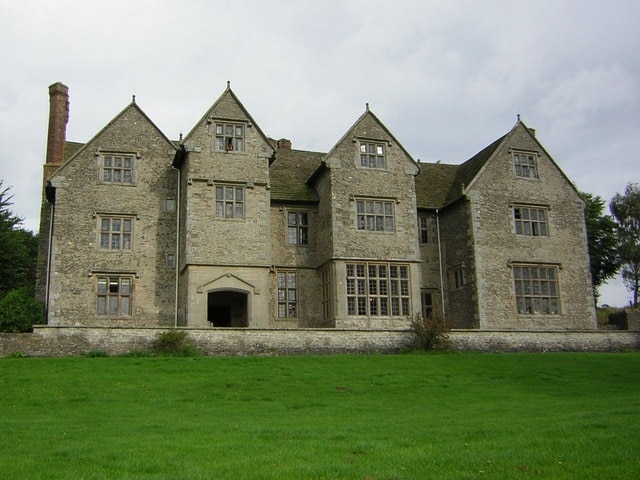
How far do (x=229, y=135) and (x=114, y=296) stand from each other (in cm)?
944

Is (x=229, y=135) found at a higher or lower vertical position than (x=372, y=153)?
higher

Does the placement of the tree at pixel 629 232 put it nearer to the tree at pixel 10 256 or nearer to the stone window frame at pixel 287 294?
the stone window frame at pixel 287 294

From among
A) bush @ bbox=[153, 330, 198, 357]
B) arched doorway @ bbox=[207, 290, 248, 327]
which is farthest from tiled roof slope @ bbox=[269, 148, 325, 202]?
bush @ bbox=[153, 330, 198, 357]

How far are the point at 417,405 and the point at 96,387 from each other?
377 inches

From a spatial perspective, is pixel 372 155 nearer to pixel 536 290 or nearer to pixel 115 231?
pixel 536 290

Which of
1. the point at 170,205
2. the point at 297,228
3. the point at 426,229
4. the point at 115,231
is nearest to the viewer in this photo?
the point at 115,231

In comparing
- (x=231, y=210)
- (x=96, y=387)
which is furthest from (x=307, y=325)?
(x=96, y=387)

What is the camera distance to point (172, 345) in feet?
90.2

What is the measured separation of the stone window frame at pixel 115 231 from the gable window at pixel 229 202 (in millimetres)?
4357

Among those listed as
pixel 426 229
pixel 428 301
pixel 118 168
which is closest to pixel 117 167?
pixel 118 168

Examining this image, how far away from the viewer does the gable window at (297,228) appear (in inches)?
1420

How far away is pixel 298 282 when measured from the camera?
116 feet

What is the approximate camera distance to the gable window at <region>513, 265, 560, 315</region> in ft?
118

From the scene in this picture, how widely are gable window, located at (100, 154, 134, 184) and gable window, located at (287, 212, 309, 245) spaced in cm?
821
